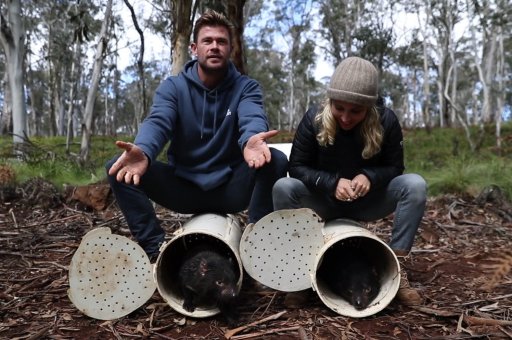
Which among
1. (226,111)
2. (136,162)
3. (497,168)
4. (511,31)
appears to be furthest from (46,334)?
(511,31)

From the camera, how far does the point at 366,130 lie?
2568mm

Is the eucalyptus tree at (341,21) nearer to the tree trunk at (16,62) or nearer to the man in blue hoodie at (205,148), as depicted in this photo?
the tree trunk at (16,62)

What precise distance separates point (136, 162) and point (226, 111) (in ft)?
2.37

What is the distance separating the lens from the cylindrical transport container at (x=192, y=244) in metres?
2.30

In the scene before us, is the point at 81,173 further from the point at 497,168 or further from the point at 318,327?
the point at 497,168

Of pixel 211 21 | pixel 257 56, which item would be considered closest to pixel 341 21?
pixel 257 56

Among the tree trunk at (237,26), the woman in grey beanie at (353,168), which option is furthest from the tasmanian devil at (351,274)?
the tree trunk at (237,26)

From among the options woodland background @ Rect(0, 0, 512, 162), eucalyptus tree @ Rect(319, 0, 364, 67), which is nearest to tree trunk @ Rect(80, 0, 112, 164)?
woodland background @ Rect(0, 0, 512, 162)

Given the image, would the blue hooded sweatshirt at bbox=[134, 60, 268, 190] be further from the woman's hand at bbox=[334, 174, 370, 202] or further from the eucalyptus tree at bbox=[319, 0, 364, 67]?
the eucalyptus tree at bbox=[319, 0, 364, 67]

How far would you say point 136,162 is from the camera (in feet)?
7.93

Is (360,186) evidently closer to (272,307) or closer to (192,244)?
(272,307)

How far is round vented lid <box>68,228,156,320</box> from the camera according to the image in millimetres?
2242

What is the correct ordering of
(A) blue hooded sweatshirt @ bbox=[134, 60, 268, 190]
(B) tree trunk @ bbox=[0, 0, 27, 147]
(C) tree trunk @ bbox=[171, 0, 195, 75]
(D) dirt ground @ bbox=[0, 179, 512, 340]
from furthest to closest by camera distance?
(B) tree trunk @ bbox=[0, 0, 27, 147] < (C) tree trunk @ bbox=[171, 0, 195, 75] < (A) blue hooded sweatshirt @ bbox=[134, 60, 268, 190] < (D) dirt ground @ bbox=[0, 179, 512, 340]

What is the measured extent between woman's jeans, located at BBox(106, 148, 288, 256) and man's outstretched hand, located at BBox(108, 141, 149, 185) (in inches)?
10.9
